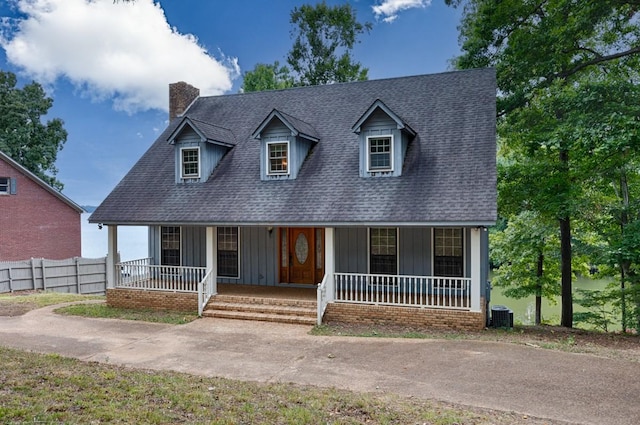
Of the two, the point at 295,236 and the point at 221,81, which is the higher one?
the point at 221,81

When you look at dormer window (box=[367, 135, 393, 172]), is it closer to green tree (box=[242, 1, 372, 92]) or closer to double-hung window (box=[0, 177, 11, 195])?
green tree (box=[242, 1, 372, 92])

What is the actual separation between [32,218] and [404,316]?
947 inches

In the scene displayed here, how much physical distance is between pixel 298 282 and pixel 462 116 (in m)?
7.62

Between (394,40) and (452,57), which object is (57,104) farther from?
(452,57)

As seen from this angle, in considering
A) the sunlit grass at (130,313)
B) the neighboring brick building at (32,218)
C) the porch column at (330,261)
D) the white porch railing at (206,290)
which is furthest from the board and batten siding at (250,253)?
the neighboring brick building at (32,218)

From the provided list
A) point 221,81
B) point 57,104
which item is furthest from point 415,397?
point 57,104

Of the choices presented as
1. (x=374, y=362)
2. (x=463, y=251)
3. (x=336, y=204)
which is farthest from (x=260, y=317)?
(x=463, y=251)

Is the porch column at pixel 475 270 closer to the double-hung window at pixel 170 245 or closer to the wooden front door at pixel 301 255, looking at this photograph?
the wooden front door at pixel 301 255

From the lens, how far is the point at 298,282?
1496 centimetres

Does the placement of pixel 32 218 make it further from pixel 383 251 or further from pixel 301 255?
pixel 383 251

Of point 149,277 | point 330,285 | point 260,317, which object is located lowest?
point 260,317

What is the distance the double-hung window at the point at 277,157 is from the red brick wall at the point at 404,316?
193 inches

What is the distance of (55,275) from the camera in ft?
68.2

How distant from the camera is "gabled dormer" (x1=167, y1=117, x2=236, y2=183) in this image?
1499cm
